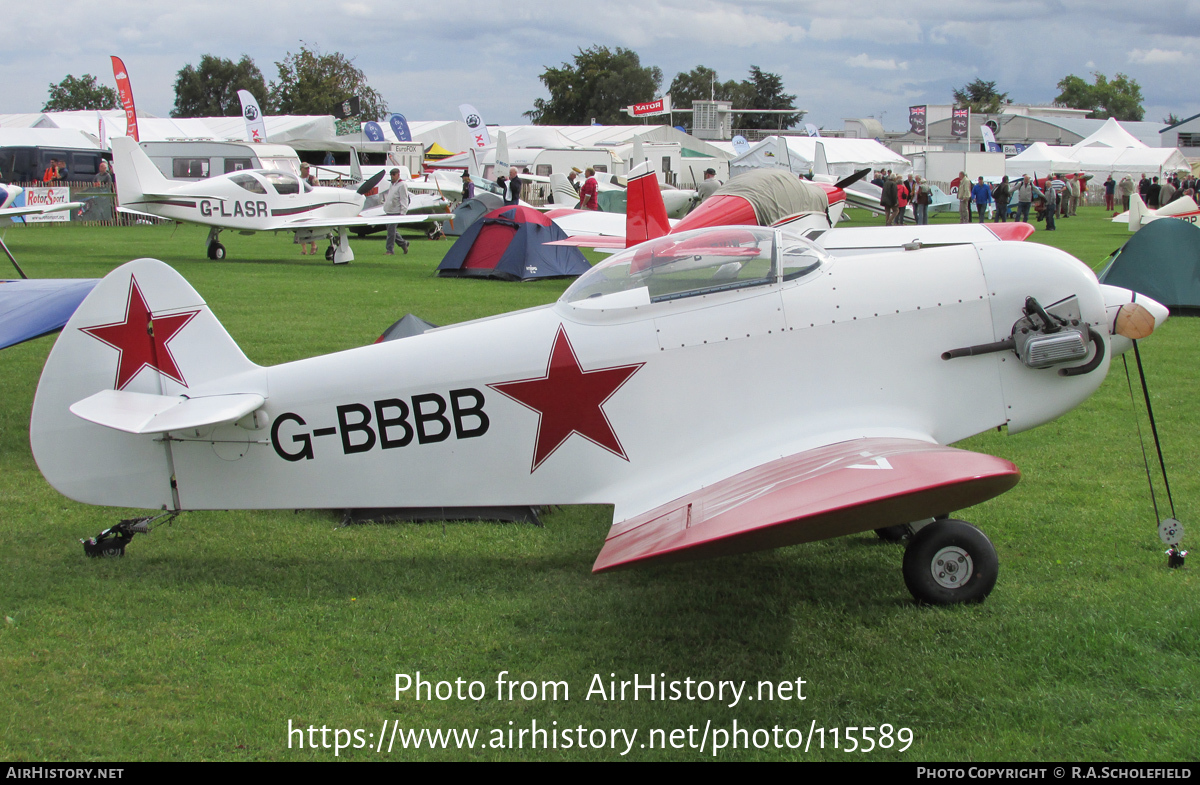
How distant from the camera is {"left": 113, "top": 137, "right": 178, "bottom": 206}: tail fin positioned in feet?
68.7

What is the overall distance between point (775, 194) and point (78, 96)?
106m

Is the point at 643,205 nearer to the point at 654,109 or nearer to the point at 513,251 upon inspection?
the point at 513,251

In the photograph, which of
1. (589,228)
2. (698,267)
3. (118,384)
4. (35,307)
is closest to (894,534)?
(698,267)

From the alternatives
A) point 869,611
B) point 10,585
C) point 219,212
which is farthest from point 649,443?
point 219,212

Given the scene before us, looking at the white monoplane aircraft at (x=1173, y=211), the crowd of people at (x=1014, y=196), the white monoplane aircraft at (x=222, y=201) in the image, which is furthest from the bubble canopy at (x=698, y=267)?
the crowd of people at (x=1014, y=196)

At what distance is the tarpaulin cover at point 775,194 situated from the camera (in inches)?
540

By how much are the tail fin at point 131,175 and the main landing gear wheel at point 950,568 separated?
21249mm

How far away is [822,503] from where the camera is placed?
3.21 metres

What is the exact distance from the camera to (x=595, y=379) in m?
4.38

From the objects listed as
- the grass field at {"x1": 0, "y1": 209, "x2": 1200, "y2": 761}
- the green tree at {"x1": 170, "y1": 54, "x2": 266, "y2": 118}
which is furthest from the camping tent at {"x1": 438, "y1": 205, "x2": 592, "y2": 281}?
the green tree at {"x1": 170, "y1": 54, "x2": 266, "y2": 118}

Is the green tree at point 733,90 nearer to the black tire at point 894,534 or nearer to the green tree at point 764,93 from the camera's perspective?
the green tree at point 764,93

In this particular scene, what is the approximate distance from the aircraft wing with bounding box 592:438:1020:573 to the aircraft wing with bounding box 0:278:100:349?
15.1ft

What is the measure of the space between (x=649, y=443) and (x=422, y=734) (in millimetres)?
1740

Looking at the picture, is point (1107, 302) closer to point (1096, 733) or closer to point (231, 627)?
point (1096, 733)
